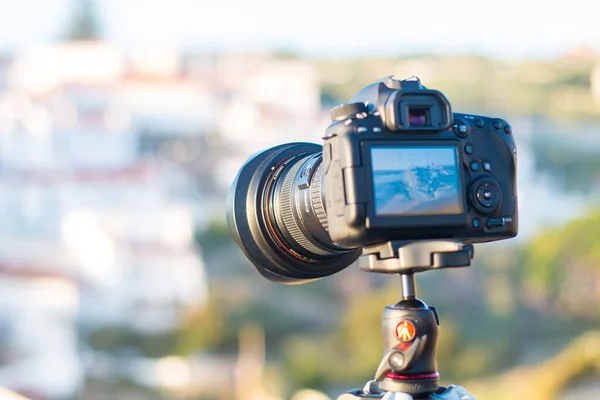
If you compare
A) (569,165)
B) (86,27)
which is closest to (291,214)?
(569,165)

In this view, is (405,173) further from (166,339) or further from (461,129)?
(166,339)

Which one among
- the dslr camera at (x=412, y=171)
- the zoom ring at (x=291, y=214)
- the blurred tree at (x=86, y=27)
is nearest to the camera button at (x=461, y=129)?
the dslr camera at (x=412, y=171)

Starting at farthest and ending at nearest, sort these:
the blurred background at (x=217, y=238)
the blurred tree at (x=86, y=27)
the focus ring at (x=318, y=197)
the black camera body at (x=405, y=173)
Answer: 1. the blurred tree at (x=86, y=27)
2. the blurred background at (x=217, y=238)
3. the focus ring at (x=318, y=197)
4. the black camera body at (x=405, y=173)

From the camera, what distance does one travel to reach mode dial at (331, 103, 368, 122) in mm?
794

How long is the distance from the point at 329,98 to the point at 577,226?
10.8 ft

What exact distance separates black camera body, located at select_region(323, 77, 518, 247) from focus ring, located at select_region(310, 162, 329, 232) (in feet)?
0.35

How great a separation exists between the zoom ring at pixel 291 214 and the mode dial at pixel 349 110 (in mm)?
203

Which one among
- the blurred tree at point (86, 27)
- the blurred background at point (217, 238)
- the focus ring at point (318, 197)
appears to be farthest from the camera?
the blurred tree at point (86, 27)

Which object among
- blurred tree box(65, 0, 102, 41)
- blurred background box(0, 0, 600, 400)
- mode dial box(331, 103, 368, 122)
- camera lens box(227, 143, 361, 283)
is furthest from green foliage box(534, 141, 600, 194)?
mode dial box(331, 103, 368, 122)

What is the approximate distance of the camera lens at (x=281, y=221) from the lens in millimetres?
988

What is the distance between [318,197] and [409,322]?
18cm

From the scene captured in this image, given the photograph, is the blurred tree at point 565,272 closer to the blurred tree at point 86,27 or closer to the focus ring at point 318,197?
→ the blurred tree at point 86,27

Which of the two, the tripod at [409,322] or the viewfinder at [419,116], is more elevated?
the viewfinder at [419,116]

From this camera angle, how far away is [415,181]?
77 cm
